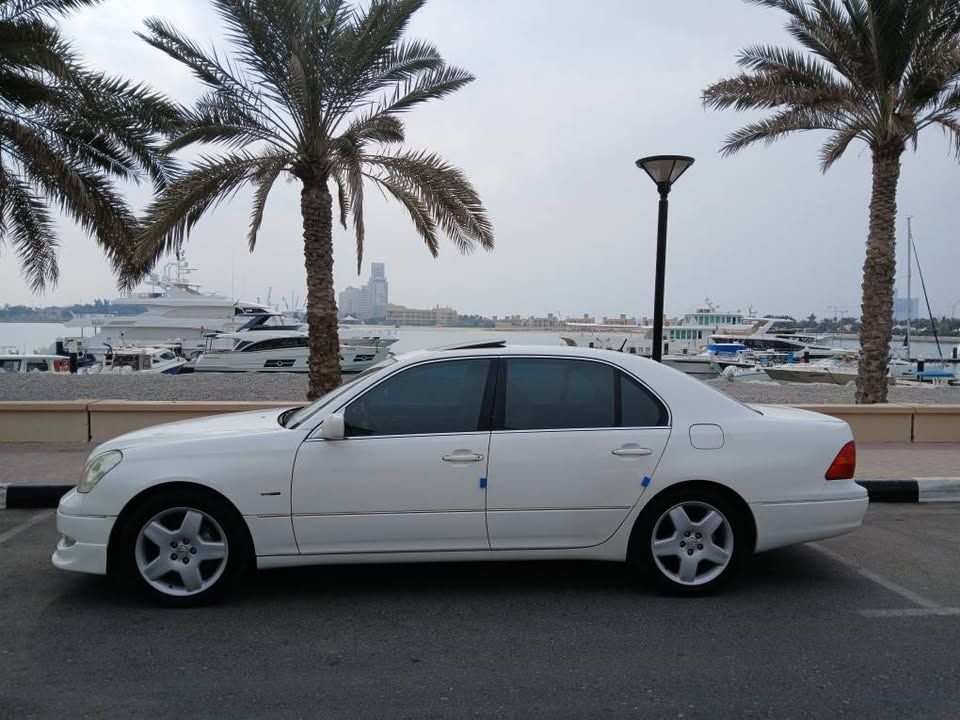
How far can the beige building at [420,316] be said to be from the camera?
43.8 metres

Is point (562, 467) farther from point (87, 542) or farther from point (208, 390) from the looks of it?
point (208, 390)

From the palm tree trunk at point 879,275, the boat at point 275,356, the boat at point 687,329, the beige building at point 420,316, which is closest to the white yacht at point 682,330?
the boat at point 687,329

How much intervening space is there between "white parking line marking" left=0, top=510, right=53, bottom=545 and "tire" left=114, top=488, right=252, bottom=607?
2218 millimetres

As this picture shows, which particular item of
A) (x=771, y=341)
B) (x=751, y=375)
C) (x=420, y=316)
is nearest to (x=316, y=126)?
(x=751, y=375)

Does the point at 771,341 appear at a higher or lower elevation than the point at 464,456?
higher

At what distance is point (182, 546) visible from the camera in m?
4.63

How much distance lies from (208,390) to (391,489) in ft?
58.4

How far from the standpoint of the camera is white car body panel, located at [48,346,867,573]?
462 cm

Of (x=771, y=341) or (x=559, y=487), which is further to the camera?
(x=771, y=341)

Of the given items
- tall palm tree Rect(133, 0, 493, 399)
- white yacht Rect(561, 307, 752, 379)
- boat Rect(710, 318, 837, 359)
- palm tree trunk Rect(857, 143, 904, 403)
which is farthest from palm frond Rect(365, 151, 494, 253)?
boat Rect(710, 318, 837, 359)

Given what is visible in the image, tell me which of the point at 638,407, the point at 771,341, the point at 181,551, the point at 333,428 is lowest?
the point at 181,551

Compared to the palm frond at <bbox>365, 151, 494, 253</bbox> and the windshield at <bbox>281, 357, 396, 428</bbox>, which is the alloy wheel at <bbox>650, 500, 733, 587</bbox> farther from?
the palm frond at <bbox>365, 151, 494, 253</bbox>

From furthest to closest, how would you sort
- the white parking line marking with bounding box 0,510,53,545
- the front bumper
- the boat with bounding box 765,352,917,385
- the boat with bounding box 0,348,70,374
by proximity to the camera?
the boat with bounding box 765,352,917,385
the boat with bounding box 0,348,70,374
the white parking line marking with bounding box 0,510,53,545
the front bumper

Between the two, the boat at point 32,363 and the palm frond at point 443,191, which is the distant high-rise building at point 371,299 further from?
the palm frond at point 443,191
